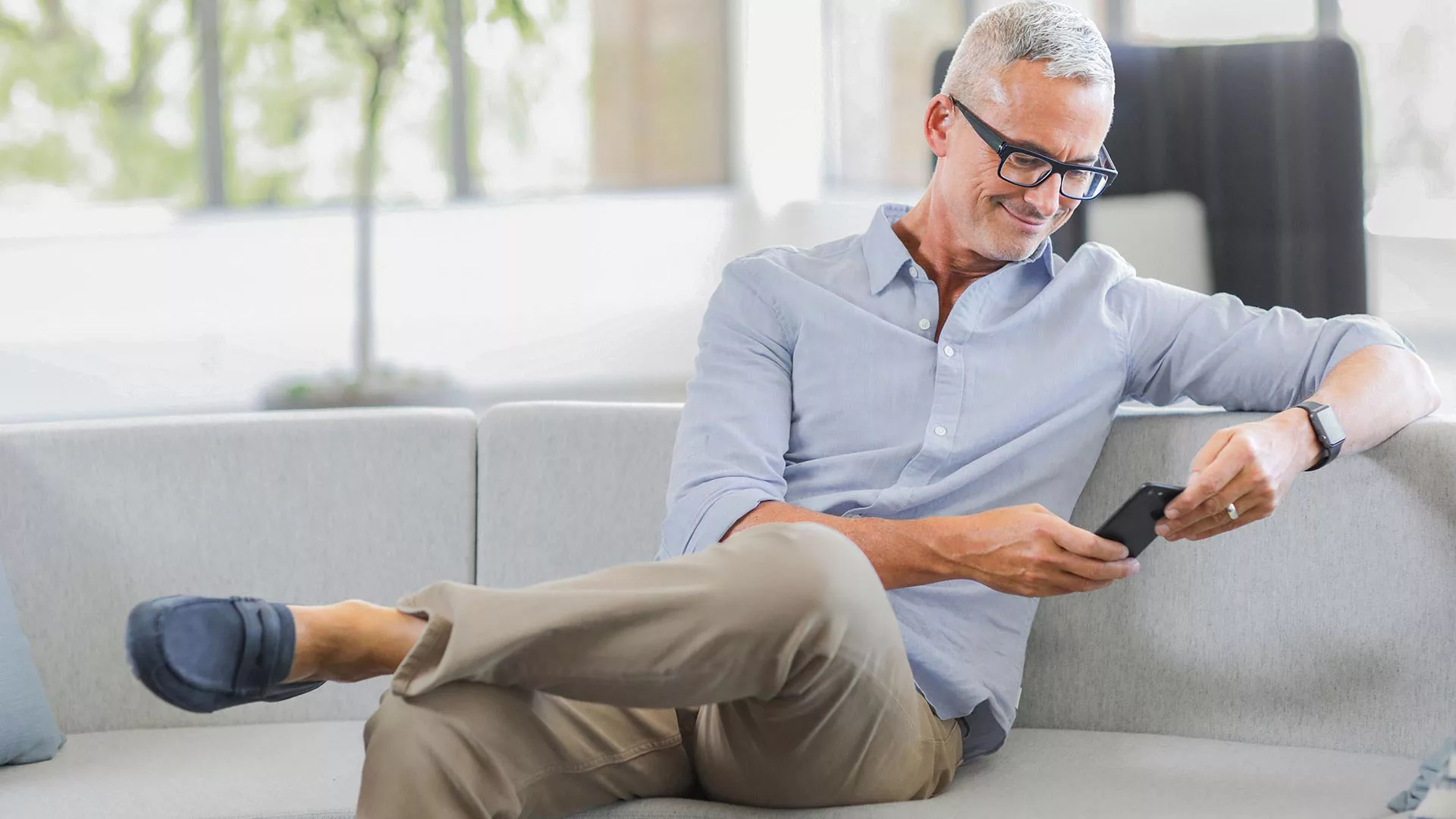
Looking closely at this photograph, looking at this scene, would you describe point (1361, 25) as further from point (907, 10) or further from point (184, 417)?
A: point (184, 417)

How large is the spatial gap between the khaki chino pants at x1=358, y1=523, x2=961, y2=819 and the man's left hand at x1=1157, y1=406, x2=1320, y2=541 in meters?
0.32

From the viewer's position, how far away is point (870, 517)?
157 centimetres

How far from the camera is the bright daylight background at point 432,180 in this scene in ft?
18.6

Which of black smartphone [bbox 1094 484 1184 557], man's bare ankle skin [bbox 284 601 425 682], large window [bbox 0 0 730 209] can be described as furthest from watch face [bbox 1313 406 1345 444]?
large window [bbox 0 0 730 209]

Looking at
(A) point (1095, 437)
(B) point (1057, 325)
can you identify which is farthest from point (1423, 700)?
(B) point (1057, 325)

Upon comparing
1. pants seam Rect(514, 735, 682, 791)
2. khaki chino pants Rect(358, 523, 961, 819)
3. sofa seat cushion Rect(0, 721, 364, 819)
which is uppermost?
khaki chino pants Rect(358, 523, 961, 819)

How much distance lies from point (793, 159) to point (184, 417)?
4.70 metres

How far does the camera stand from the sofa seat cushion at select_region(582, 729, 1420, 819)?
1.39 metres

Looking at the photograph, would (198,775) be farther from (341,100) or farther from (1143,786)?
(341,100)

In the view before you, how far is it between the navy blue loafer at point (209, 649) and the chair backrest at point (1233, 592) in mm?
583

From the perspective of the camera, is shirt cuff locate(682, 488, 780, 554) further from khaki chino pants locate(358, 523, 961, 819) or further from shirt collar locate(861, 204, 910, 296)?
shirt collar locate(861, 204, 910, 296)

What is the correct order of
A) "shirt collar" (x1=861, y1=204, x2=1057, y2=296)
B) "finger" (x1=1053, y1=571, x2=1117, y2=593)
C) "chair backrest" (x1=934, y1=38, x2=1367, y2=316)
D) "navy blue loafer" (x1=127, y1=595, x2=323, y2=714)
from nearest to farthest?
"navy blue loafer" (x1=127, y1=595, x2=323, y2=714)
"finger" (x1=1053, y1=571, x2=1117, y2=593)
"shirt collar" (x1=861, y1=204, x2=1057, y2=296)
"chair backrest" (x1=934, y1=38, x2=1367, y2=316)

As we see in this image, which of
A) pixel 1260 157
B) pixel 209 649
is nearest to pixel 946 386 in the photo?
pixel 209 649

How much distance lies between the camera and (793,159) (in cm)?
631
